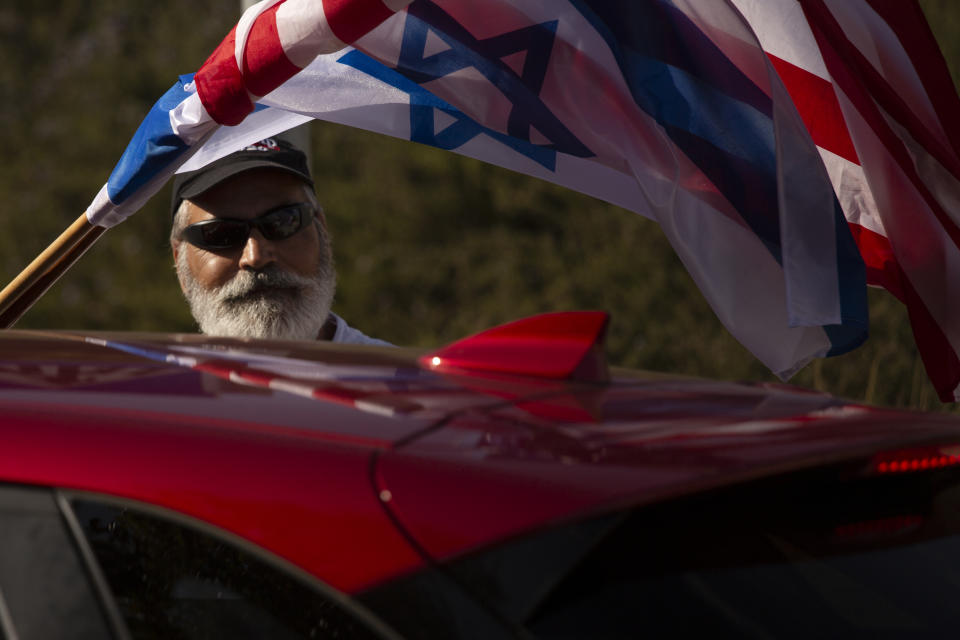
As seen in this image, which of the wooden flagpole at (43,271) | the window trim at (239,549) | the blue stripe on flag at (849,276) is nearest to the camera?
the window trim at (239,549)

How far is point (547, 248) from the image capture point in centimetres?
1670

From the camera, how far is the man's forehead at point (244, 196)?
12.3ft

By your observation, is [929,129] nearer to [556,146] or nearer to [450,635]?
[556,146]

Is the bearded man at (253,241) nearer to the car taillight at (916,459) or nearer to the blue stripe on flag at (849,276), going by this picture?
the blue stripe on flag at (849,276)

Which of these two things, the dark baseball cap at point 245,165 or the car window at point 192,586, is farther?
the dark baseball cap at point 245,165

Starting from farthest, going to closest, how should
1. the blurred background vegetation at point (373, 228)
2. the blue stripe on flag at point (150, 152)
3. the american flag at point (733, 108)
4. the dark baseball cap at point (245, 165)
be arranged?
the blurred background vegetation at point (373, 228) → the dark baseball cap at point (245, 165) → the blue stripe on flag at point (150, 152) → the american flag at point (733, 108)

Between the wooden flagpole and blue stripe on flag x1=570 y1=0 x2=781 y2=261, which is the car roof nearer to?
blue stripe on flag x1=570 y1=0 x2=781 y2=261

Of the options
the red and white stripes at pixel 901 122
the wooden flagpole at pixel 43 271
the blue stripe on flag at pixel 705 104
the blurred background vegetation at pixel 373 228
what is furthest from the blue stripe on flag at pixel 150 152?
the blurred background vegetation at pixel 373 228

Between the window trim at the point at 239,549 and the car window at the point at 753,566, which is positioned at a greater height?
the window trim at the point at 239,549

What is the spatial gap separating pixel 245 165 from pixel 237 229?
20 cm

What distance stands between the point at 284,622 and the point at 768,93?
196 cm

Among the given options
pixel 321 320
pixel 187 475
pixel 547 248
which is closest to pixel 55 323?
pixel 547 248

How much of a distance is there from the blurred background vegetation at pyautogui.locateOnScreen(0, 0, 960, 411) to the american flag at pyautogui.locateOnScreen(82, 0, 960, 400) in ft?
25.2

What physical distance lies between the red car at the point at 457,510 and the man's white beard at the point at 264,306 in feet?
7.52
